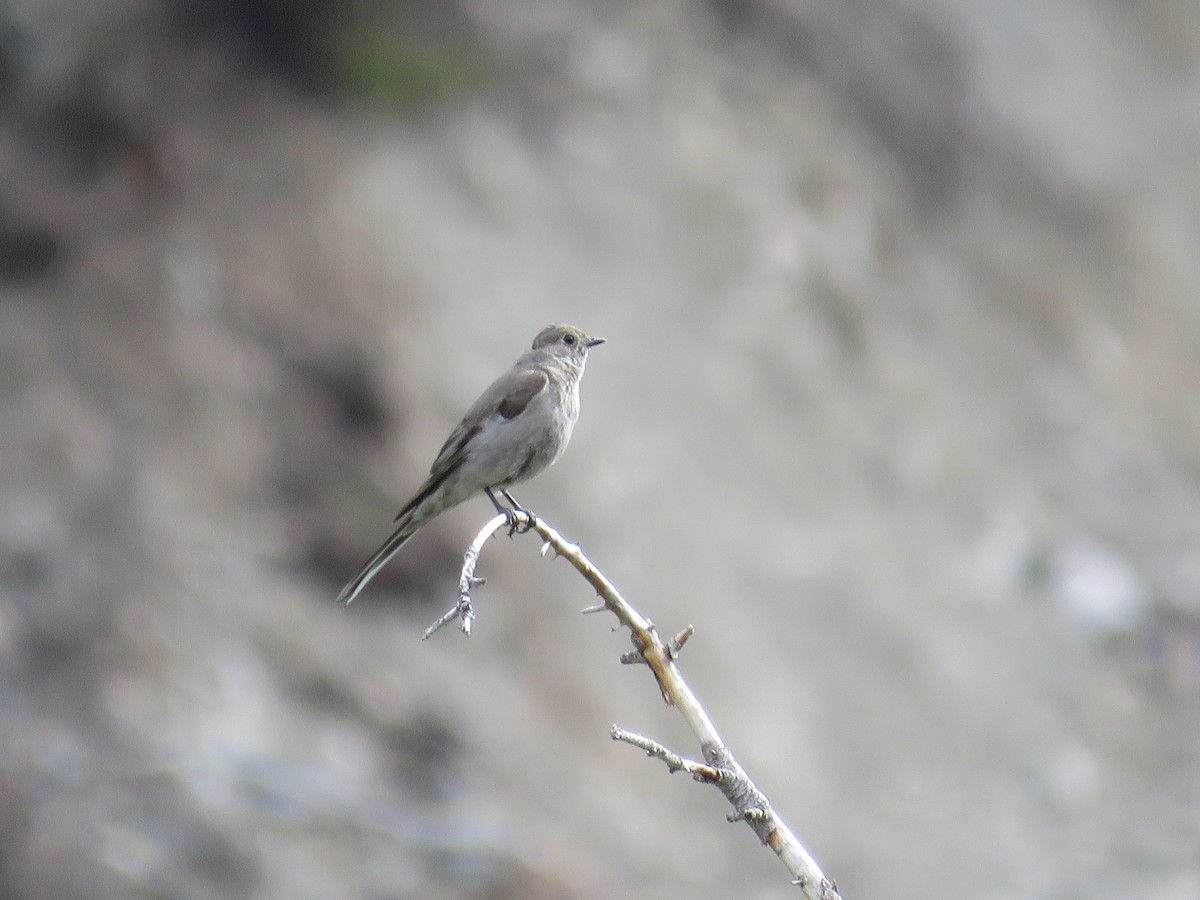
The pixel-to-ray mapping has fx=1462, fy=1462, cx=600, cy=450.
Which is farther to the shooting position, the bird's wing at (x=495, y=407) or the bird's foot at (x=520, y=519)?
the bird's wing at (x=495, y=407)

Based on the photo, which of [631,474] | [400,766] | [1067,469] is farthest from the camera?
[1067,469]

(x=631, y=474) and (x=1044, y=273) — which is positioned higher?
(x=1044, y=273)

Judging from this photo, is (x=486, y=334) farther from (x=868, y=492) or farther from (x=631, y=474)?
(x=868, y=492)

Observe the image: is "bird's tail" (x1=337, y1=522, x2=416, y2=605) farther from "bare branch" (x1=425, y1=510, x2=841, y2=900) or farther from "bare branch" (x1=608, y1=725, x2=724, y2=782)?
"bare branch" (x1=608, y1=725, x2=724, y2=782)

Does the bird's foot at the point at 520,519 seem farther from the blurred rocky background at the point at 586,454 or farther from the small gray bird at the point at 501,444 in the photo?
the blurred rocky background at the point at 586,454

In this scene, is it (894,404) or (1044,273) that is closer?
(894,404)

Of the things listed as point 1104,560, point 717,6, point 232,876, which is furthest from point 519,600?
point 717,6

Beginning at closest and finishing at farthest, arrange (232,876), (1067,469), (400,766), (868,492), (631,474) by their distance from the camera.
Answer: (232,876)
(400,766)
(631,474)
(868,492)
(1067,469)

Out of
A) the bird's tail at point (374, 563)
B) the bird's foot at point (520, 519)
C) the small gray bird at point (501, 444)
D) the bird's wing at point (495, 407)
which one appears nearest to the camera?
the bird's tail at point (374, 563)

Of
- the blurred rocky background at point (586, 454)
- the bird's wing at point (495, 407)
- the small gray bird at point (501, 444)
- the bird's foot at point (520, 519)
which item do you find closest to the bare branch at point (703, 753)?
the bird's foot at point (520, 519)
